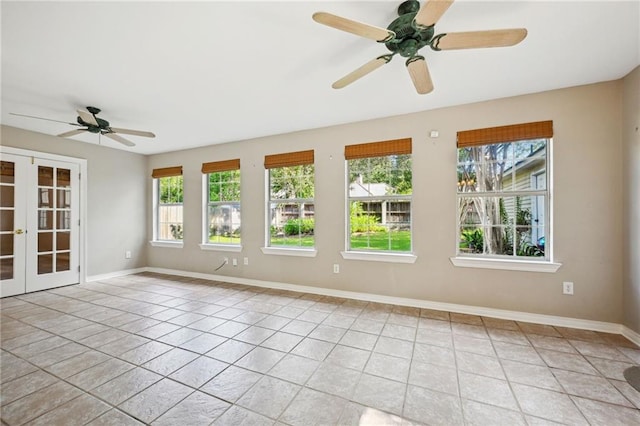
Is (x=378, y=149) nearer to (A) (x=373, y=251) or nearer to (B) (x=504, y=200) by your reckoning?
(A) (x=373, y=251)

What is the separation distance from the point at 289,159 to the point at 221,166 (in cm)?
145

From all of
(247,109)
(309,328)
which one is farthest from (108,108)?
(309,328)

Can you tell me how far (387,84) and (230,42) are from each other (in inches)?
61.6

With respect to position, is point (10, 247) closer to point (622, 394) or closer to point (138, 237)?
point (138, 237)

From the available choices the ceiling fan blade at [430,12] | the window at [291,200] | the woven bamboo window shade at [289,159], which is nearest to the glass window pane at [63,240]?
the window at [291,200]

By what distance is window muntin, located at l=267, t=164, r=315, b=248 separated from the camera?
4266 millimetres

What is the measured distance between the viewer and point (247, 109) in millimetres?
3422

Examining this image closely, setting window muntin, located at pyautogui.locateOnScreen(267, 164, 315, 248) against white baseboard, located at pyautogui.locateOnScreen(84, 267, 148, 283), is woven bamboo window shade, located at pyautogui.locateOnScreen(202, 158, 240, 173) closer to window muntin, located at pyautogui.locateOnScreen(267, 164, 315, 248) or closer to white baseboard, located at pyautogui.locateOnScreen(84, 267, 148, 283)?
window muntin, located at pyautogui.locateOnScreen(267, 164, 315, 248)

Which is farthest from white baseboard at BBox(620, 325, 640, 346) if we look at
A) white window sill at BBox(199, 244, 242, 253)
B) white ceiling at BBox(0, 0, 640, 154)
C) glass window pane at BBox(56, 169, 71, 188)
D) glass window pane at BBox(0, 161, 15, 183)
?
glass window pane at BBox(0, 161, 15, 183)

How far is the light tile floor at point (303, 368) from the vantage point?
1.65 meters

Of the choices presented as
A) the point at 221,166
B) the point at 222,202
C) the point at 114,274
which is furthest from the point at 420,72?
the point at 114,274

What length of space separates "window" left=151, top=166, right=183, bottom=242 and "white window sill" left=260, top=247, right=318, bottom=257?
7.43ft

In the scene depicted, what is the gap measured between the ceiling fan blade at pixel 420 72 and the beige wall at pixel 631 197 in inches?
79.9

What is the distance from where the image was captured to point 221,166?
4.89 meters
